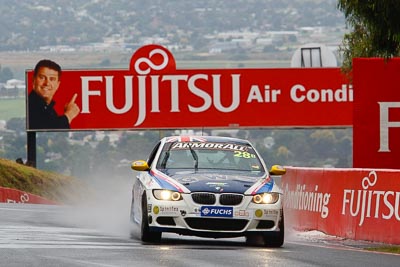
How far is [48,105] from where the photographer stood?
5469cm

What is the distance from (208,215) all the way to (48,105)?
36.6 metres

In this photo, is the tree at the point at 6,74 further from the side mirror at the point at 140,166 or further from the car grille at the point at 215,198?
the car grille at the point at 215,198

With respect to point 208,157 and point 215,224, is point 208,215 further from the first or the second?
point 208,157

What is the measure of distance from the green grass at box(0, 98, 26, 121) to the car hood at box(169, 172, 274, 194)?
111 metres

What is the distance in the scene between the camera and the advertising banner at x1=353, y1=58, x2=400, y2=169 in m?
23.2

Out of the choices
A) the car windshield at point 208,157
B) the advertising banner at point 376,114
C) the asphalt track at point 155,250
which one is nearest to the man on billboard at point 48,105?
the asphalt track at point 155,250

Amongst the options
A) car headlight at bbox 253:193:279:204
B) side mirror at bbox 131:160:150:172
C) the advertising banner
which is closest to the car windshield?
side mirror at bbox 131:160:150:172

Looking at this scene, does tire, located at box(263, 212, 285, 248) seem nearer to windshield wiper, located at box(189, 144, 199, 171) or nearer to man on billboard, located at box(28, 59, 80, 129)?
windshield wiper, located at box(189, 144, 199, 171)

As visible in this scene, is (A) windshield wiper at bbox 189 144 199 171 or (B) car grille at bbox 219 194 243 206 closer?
(B) car grille at bbox 219 194 243 206

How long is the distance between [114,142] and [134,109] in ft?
212

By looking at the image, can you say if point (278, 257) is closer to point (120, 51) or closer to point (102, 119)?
point (102, 119)

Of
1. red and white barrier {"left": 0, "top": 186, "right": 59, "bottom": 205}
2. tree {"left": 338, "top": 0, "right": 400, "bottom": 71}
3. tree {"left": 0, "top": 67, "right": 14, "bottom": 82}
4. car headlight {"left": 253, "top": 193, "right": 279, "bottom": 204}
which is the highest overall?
tree {"left": 338, "top": 0, "right": 400, "bottom": 71}

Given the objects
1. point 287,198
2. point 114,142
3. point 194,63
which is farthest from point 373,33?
point 194,63

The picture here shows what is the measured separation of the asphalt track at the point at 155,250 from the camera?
15797 mm
